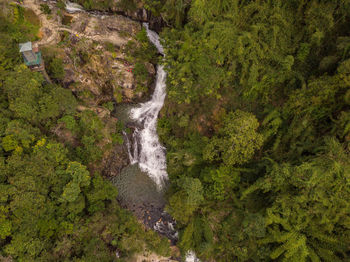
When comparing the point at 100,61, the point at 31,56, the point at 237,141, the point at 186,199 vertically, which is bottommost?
the point at 186,199

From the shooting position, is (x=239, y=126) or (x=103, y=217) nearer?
(x=239, y=126)

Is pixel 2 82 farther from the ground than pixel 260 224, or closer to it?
farther from the ground

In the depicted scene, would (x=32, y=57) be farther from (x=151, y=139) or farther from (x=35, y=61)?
(x=151, y=139)

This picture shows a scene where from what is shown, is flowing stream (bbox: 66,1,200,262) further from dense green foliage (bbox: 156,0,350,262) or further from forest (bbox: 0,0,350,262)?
dense green foliage (bbox: 156,0,350,262)

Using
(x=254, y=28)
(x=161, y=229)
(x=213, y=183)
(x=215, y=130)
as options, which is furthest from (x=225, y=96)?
(x=161, y=229)

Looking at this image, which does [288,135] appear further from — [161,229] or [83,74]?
[83,74]

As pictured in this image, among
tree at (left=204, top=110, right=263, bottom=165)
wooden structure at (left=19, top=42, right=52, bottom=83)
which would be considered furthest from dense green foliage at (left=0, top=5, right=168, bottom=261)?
tree at (left=204, top=110, right=263, bottom=165)

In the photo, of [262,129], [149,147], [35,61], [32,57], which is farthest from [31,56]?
[262,129]
